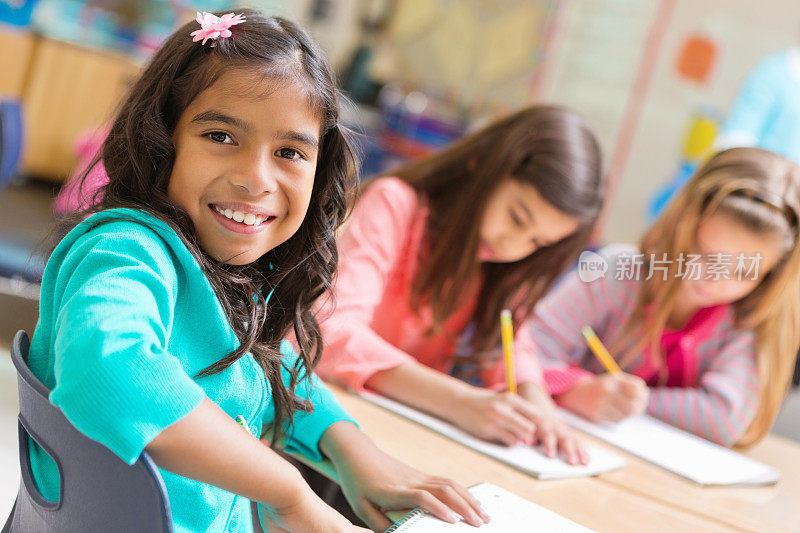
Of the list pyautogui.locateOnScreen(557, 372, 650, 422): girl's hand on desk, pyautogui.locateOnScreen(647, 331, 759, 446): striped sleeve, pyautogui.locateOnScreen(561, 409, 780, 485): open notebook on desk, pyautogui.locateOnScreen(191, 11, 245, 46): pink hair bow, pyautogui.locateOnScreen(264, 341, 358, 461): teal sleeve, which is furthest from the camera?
pyautogui.locateOnScreen(647, 331, 759, 446): striped sleeve

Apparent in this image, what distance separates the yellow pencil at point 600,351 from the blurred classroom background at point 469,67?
1.77m

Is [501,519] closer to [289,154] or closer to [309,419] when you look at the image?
[309,419]

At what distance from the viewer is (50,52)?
3867 millimetres

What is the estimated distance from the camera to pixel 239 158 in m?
0.68

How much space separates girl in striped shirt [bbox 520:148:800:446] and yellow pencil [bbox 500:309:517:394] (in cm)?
8

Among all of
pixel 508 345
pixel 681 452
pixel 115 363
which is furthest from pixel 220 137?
pixel 681 452

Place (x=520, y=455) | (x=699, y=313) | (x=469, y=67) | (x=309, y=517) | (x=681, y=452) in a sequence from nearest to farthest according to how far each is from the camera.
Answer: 1. (x=309, y=517)
2. (x=520, y=455)
3. (x=681, y=452)
4. (x=699, y=313)
5. (x=469, y=67)

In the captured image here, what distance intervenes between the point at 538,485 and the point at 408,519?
0.25 meters

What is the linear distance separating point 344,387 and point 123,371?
590mm

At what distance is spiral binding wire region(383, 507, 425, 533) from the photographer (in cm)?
67

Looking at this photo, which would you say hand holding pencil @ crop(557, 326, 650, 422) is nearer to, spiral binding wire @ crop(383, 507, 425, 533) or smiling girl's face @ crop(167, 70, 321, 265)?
spiral binding wire @ crop(383, 507, 425, 533)

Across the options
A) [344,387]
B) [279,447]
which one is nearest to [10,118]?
[344,387]

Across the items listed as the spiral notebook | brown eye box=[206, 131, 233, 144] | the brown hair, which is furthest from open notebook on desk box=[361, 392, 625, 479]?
brown eye box=[206, 131, 233, 144]

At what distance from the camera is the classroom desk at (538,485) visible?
85 centimetres
